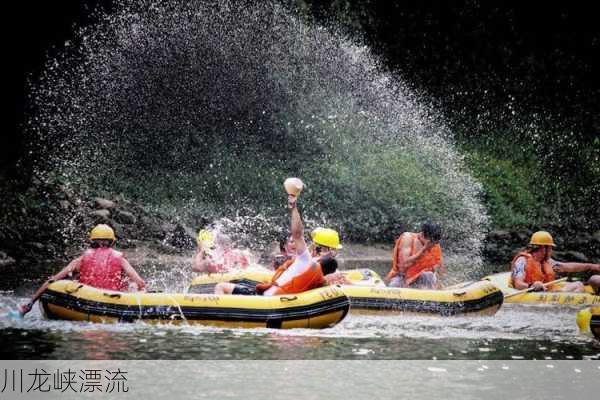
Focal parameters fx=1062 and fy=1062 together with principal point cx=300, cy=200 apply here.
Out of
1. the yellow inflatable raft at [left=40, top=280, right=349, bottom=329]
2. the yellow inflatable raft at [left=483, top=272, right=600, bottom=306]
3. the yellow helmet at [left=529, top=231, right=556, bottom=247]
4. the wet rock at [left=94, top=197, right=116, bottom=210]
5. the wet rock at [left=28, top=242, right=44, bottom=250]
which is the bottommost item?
the yellow inflatable raft at [left=40, top=280, right=349, bottom=329]

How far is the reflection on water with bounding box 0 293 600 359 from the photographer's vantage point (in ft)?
35.6

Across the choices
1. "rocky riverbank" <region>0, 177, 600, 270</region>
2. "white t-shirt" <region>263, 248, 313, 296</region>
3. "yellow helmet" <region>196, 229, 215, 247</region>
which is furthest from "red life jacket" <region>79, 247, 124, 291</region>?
"rocky riverbank" <region>0, 177, 600, 270</region>

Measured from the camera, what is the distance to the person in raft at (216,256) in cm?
1565

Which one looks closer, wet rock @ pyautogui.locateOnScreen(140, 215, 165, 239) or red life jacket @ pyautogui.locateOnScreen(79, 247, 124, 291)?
red life jacket @ pyautogui.locateOnScreen(79, 247, 124, 291)

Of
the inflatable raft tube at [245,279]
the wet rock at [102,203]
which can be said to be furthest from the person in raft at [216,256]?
the wet rock at [102,203]

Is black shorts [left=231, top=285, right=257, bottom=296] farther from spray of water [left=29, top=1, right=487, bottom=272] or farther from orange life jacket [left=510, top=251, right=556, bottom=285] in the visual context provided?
spray of water [left=29, top=1, right=487, bottom=272]

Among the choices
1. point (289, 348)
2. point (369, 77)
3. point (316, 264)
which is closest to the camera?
point (289, 348)

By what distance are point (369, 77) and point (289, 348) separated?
74.7 feet

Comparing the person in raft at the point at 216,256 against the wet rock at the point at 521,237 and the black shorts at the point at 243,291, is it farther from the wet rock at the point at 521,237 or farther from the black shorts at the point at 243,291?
the wet rock at the point at 521,237

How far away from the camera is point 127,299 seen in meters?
12.5

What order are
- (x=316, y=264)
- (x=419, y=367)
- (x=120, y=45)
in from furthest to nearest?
1. (x=120, y=45)
2. (x=316, y=264)
3. (x=419, y=367)

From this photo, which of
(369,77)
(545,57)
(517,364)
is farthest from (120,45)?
(517,364)

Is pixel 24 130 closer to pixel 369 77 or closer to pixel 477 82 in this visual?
pixel 369 77

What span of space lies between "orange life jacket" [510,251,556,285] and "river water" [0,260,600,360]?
1767mm
